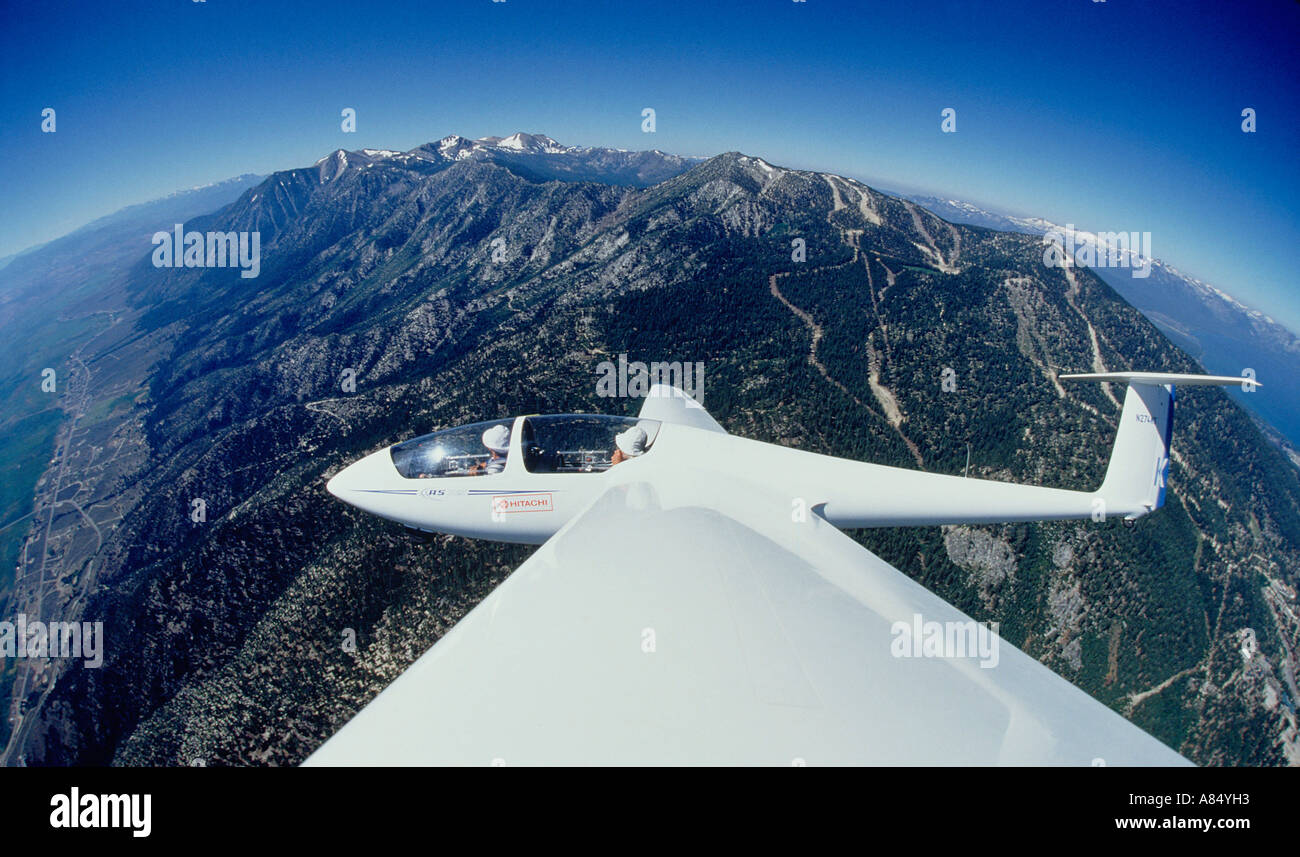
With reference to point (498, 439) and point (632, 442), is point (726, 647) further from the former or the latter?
point (498, 439)

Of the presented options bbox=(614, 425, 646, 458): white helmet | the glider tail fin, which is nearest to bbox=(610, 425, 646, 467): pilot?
bbox=(614, 425, 646, 458): white helmet

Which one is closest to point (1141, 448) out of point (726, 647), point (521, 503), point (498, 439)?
point (726, 647)

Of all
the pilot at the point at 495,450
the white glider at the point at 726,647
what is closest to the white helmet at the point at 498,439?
the pilot at the point at 495,450

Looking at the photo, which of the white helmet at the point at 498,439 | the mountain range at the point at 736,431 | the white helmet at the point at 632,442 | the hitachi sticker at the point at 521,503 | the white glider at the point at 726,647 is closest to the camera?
the white glider at the point at 726,647

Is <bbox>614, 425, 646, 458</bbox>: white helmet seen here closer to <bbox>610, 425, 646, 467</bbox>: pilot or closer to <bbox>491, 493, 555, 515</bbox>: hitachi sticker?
<bbox>610, 425, 646, 467</bbox>: pilot

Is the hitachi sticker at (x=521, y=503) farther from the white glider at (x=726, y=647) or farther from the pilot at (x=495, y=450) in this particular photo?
the pilot at (x=495, y=450)

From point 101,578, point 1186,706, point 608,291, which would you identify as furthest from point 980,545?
point 101,578
